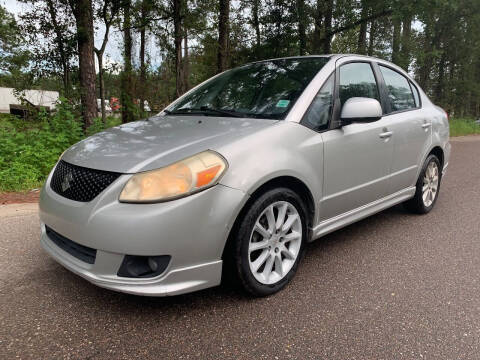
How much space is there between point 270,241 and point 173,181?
78 cm

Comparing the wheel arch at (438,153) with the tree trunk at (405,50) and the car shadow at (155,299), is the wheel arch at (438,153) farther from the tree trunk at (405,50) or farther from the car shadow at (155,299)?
the tree trunk at (405,50)

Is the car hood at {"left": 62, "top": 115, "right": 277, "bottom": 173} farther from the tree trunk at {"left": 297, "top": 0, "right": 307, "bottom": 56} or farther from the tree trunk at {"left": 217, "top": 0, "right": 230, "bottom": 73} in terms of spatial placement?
the tree trunk at {"left": 297, "top": 0, "right": 307, "bottom": 56}

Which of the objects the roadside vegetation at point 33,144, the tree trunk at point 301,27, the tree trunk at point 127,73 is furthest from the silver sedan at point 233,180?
the tree trunk at point 301,27

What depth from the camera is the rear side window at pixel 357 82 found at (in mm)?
2861

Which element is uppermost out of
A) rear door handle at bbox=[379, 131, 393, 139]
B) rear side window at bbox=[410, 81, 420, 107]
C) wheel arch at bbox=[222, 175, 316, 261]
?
rear side window at bbox=[410, 81, 420, 107]

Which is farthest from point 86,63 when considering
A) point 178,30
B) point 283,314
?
point 283,314

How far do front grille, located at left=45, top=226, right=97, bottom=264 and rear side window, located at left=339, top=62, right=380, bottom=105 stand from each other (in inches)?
82.3

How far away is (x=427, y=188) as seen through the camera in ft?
13.0

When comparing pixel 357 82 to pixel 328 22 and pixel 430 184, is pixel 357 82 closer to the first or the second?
pixel 430 184

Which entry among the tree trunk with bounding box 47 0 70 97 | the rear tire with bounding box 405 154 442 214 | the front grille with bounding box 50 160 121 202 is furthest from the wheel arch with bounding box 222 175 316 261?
the tree trunk with bounding box 47 0 70 97

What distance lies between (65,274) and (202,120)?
58.5 inches

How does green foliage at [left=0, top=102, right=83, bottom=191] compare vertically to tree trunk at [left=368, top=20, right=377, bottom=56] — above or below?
below

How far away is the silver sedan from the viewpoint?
186cm

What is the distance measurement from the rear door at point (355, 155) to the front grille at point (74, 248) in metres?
1.57
